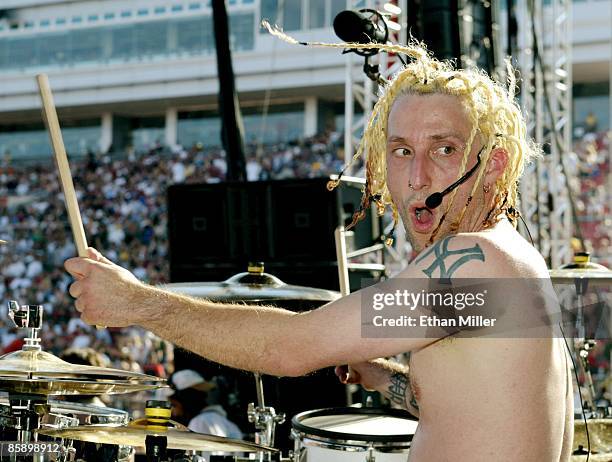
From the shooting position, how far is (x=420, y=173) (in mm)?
1936

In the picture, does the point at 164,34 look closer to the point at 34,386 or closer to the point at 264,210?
the point at 264,210

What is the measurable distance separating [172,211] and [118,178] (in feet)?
50.6

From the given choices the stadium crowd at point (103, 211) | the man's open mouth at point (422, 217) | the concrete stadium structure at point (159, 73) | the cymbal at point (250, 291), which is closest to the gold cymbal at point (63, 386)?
the cymbal at point (250, 291)

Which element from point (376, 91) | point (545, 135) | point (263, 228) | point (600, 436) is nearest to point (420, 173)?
point (600, 436)

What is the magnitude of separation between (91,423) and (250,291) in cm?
71

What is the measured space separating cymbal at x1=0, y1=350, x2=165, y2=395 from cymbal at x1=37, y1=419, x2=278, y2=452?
120mm

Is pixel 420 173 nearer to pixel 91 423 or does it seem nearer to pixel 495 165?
pixel 495 165

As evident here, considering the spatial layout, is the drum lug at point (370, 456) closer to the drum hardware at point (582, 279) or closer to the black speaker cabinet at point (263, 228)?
the drum hardware at point (582, 279)

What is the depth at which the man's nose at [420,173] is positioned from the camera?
6.35ft

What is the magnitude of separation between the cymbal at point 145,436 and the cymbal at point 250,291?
0.77 metres

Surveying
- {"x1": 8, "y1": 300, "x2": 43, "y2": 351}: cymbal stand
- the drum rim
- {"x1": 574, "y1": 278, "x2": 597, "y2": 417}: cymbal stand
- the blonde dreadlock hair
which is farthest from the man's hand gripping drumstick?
{"x1": 574, "y1": 278, "x2": 597, "y2": 417}: cymbal stand

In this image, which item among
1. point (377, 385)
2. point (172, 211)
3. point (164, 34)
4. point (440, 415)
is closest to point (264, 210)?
point (172, 211)

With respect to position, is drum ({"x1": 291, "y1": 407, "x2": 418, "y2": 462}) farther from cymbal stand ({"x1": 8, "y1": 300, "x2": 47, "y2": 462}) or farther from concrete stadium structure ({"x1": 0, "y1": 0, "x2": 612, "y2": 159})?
concrete stadium structure ({"x1": 0, "y1": 0, "x2": 612, "y2": 159})

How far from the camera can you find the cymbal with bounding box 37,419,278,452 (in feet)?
7.57
